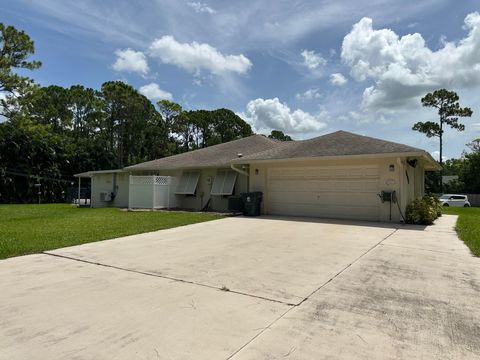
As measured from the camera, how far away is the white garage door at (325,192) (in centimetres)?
1282

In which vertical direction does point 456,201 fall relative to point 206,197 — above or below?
below

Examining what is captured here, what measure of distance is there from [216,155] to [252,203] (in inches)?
203

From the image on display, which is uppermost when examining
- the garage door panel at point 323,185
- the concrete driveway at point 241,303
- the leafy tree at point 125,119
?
the leafy tree at point 125,119

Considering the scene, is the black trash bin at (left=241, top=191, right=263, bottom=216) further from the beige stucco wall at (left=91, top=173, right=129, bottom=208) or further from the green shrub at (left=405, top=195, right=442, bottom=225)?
the beige stucco wall at (left=91, top=173, right=129, bottom=208)

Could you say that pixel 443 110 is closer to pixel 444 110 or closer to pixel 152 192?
pixel 444 110

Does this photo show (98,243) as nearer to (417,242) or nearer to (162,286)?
(162,286)

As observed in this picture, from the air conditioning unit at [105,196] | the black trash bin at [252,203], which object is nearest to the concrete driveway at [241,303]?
the black trash bin at [252,203]

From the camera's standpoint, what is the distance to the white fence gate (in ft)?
56.7

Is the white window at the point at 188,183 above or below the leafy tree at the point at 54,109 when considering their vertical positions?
below

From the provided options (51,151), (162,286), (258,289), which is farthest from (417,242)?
(51,151)

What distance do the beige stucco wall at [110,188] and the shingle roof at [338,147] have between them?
9.63m

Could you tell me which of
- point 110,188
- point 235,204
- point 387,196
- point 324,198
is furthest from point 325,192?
point 110,188

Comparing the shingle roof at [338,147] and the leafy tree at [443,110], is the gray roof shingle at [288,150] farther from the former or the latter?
the leafy tree at [443,110]

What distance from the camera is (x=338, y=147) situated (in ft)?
45.1
